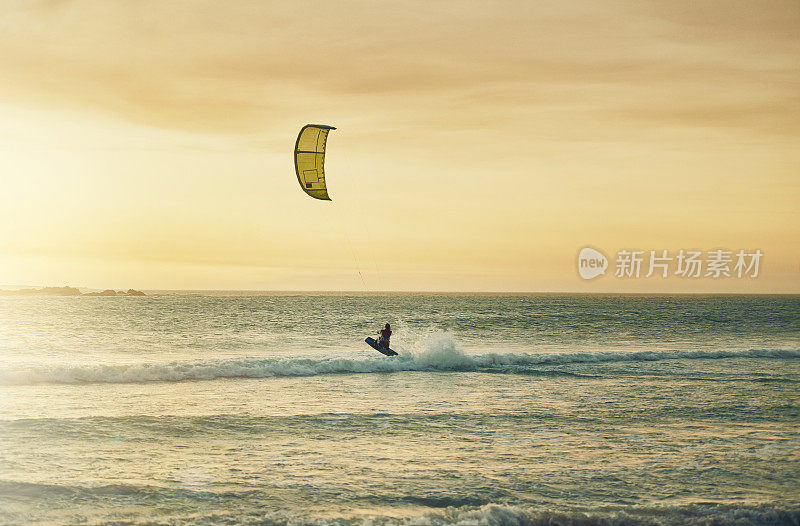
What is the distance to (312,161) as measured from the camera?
1930 centimetres

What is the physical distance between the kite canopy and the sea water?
631cm

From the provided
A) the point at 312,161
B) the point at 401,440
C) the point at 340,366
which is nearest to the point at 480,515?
the point at 401,440

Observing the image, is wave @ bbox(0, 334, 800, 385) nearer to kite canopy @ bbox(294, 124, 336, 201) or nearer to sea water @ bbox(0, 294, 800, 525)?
sea water @ bbox(0, 294, 800, 525)

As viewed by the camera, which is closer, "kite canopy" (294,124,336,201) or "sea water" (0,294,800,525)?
"sea water" (0,294,800,525)

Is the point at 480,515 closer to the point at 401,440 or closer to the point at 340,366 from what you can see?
the point at 401,440

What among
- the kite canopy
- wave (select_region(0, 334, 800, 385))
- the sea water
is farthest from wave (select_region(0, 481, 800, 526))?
wave (select_region(0, 334, 800, 385))

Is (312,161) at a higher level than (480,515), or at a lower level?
higher

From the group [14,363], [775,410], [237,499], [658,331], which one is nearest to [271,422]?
[237,499]

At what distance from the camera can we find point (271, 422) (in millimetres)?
15703

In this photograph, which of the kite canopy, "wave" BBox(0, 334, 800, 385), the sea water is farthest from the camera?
"wave" BBox(0, 334, 800, 385)

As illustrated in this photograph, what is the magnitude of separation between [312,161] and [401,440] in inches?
363

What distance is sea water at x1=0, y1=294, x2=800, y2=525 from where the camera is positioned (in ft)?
32.7

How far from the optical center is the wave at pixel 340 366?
76.4 feet

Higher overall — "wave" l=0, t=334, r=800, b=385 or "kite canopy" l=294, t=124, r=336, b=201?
"kite canopy" l=294, t=124, r=336, b=201
